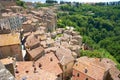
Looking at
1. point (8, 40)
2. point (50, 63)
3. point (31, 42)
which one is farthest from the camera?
point (31, 42)

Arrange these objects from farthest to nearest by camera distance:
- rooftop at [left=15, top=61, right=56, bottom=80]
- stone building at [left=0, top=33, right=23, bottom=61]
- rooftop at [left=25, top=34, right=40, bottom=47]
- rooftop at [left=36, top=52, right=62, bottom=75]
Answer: rooftop at [left=25, top=34, right=40, bottom=47] → rooftop at [left=36, top=52, right=62, bottom=75] → stone building at [left=0, top=33, right=23, bottom=61] → rooftop at [left=15, top=61, right=56, bottom=80]

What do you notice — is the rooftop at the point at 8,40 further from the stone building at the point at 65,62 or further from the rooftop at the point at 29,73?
the stone building at the point at 65,62

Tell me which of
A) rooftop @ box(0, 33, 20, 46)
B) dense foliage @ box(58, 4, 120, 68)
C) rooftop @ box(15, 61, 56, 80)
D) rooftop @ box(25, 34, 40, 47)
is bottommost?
dense foliage @ box(58, 4, 120, 68)

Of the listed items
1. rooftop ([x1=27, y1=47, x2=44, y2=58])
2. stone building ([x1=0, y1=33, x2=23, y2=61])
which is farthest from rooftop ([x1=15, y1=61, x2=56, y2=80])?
rooftop ([x1=27, y1=47, x2=44, y2=58])

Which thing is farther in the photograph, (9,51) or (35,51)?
(35,51)

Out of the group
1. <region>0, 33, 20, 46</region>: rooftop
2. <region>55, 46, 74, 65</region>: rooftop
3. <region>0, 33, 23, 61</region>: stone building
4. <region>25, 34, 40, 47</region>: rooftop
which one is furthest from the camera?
<region>25, 34, 40, 47</region>: rooftop

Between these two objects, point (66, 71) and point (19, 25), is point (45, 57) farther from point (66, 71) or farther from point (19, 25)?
point (19, 25)

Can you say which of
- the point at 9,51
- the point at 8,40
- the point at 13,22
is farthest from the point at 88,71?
the point at 13,22

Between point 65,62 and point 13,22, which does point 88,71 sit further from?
point 13,22

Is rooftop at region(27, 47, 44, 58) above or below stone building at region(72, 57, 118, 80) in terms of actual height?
above

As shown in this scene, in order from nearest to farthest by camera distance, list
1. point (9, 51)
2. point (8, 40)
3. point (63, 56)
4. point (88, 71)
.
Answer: point (9, 51), point (8, 40), point (88, 71), point (63, 56)

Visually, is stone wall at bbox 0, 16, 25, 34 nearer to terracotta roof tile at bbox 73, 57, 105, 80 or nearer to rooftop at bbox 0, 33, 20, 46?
rooftop at bbox 0, 33, 20, 46

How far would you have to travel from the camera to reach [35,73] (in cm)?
2981

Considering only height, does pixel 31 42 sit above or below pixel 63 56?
above
